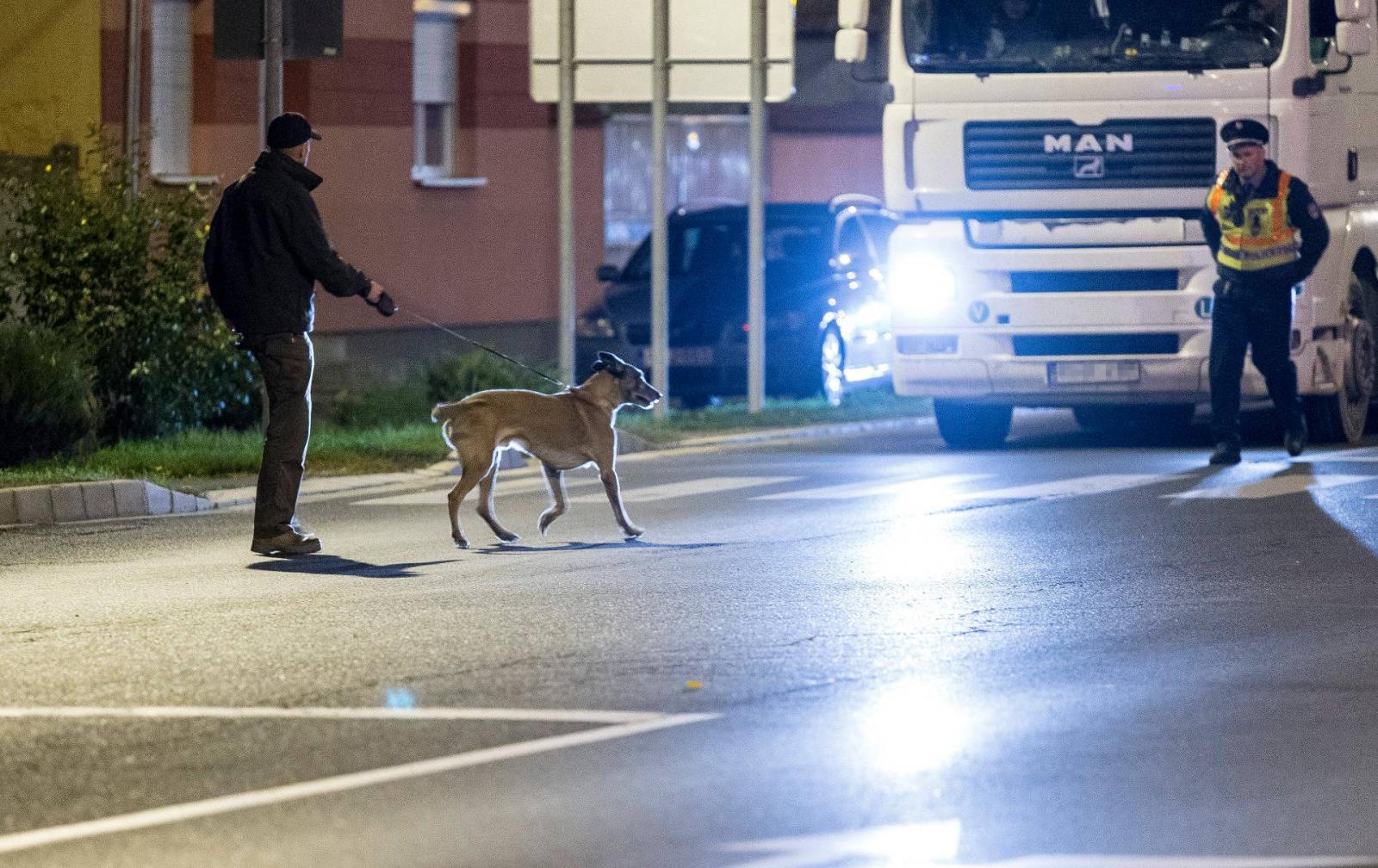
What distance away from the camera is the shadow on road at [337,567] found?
1099 cm

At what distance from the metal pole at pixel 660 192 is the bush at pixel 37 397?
5383 mm

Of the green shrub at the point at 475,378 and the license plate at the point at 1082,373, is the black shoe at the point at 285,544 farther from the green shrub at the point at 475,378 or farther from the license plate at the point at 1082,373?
the green shrub at the point at 475,378

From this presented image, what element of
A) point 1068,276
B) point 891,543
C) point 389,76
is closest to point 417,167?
point 389,76

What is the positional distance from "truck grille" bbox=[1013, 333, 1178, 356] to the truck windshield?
1.69 m

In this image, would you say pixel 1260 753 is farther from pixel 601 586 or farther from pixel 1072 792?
pixel 601 586

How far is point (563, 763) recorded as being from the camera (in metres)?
6.73

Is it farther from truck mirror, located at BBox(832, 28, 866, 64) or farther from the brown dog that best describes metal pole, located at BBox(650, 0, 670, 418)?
the brown dog

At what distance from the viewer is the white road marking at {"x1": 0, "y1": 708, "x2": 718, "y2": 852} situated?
237 inches

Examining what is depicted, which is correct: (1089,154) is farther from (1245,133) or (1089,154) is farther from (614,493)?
(614,493)

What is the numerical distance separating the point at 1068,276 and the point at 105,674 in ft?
33.3

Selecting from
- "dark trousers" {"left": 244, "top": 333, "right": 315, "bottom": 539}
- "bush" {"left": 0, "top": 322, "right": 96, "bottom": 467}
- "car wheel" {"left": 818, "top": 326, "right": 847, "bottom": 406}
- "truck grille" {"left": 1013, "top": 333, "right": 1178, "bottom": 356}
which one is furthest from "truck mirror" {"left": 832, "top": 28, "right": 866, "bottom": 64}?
"dark trousers" {"left": 244, "top": 333, "right": 315, "bottom": 539}

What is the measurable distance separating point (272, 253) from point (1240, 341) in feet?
21.9

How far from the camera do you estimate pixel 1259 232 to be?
15875 millimetres

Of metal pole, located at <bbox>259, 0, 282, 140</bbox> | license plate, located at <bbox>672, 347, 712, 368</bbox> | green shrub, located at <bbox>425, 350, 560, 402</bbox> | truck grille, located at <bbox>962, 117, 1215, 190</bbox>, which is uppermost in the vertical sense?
metal pole, located at <bbox>259, 0, 282, 140</bbox>
